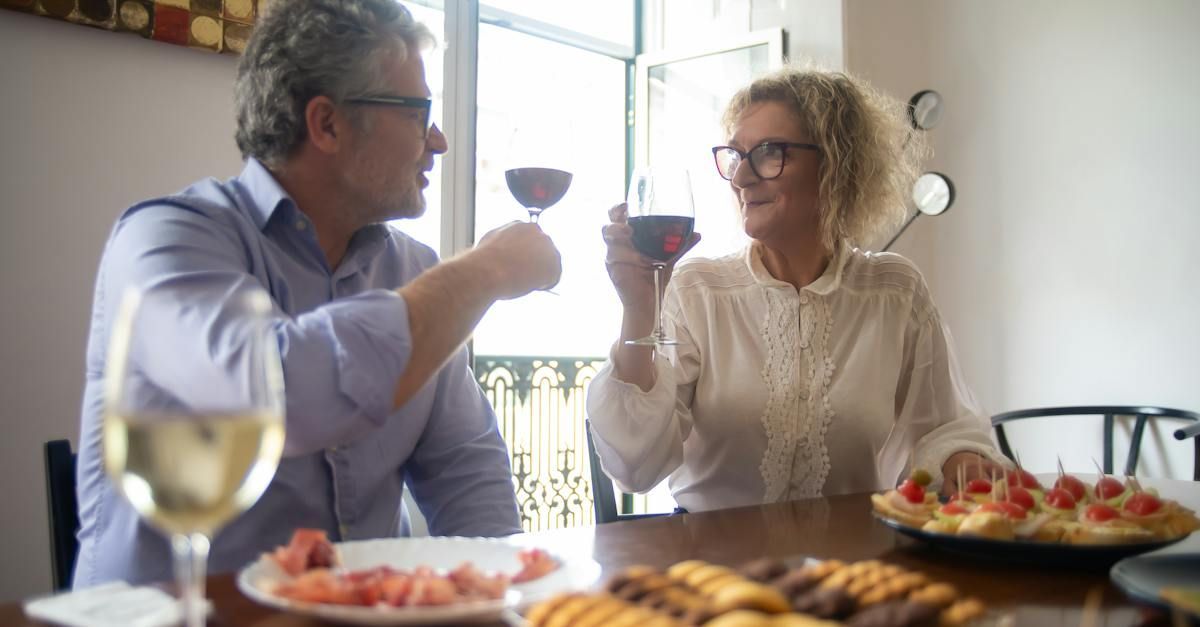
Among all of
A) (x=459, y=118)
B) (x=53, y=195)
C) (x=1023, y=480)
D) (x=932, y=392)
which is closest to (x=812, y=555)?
(x=1023, y=480)

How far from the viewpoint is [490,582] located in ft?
2.35

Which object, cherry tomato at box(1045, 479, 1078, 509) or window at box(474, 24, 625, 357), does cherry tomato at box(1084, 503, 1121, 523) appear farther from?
window at box(474, 24, 625, 357)

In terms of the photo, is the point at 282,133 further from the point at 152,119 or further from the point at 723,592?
the point at 152,119

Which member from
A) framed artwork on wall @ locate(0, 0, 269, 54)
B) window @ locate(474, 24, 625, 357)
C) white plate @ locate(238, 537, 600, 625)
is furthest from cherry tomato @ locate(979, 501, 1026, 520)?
window @ locate(474, 24, 625, 357)

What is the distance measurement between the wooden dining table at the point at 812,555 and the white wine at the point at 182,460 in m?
0.20

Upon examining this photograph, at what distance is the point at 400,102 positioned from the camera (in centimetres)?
145

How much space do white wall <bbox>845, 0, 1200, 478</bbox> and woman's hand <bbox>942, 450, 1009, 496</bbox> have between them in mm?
2204

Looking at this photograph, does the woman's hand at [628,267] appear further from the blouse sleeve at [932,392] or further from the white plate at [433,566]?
the white plate at [433,566]

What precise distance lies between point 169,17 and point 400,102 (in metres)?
1.37

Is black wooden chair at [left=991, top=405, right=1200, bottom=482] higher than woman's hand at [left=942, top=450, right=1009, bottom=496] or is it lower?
lower

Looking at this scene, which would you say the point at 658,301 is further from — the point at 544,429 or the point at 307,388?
the point at 544,429

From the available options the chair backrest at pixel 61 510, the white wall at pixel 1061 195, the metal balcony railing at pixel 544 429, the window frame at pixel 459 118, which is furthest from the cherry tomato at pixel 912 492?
the metal balcony railing at pixel 544 429

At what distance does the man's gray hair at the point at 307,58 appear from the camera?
55.9 inches

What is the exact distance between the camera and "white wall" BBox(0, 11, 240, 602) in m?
2.23
